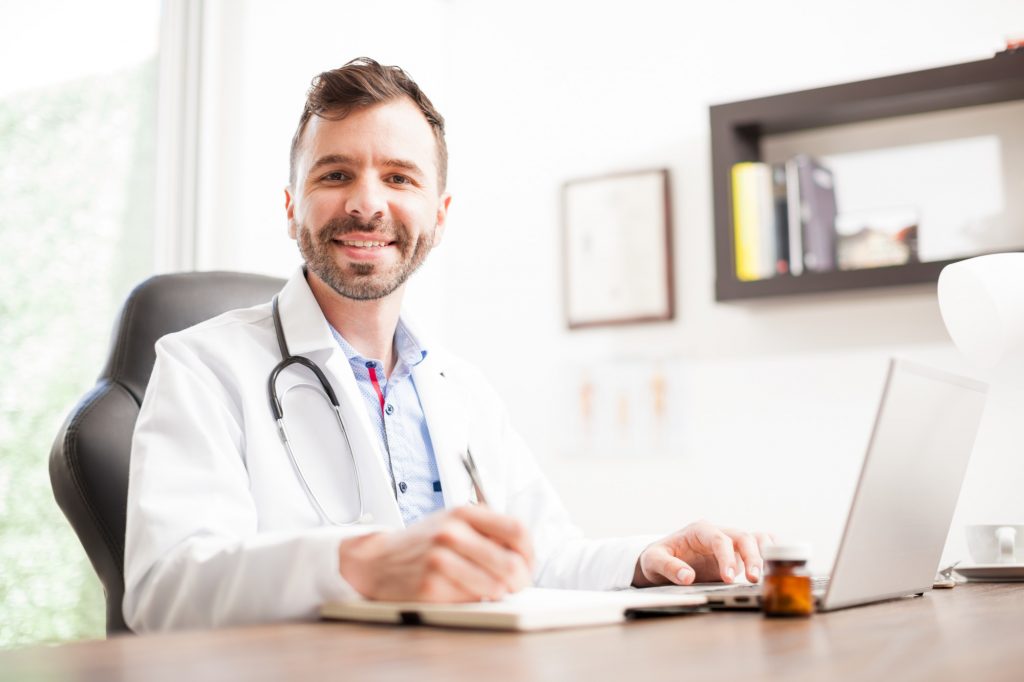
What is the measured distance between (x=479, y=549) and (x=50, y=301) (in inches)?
73.4

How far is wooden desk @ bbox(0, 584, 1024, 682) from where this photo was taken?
0.62m

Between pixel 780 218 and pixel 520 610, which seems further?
pixel 780 218

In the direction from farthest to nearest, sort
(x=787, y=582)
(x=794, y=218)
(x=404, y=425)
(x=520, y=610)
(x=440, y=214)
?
(x=794, y=218)
(x=440, y=214)
(x=404, y=425)
(x=787, y=582)
(x=520, y=610)

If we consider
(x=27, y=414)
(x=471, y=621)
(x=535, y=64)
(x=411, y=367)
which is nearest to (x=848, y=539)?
(x=471, y=621)

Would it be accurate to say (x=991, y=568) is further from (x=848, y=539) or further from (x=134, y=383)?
(x=134, y=383)

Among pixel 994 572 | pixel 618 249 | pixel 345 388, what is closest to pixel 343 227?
pixel 345 388

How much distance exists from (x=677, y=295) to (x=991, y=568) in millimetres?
1746

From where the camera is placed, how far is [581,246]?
3264mm

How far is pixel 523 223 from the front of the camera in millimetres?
3414

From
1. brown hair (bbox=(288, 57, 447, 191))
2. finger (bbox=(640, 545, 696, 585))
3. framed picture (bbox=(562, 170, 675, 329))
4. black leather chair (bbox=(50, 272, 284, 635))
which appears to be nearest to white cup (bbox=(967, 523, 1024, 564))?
finger (bbox=(640, 545, 696, 585))

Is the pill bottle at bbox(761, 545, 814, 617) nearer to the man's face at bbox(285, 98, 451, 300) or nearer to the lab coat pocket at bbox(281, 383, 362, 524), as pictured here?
the lab coat pocket at bbox(281, 383, 362, 524)

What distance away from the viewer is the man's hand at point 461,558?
0.90 metres

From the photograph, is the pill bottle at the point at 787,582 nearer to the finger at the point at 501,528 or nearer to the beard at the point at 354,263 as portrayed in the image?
the finger at the point at 501,528

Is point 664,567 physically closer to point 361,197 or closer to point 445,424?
point 445,424
